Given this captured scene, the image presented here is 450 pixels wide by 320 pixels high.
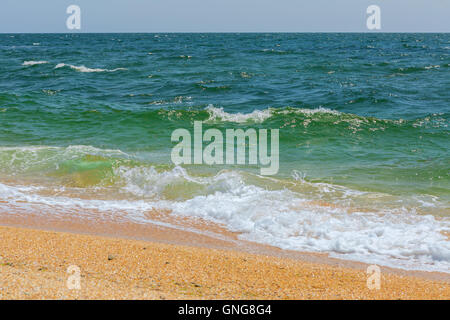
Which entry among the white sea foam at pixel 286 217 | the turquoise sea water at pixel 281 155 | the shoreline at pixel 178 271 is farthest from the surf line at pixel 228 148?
the shoreline at pixel 178 271

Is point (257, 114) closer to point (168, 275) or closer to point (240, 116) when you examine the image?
point (240, 116)

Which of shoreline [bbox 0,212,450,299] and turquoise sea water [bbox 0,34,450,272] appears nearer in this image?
shoreline [bbox 0,212,450,299]

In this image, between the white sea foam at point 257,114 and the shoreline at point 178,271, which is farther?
the white sea foam at point 257,114

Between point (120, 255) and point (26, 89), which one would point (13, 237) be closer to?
point (120, 255)

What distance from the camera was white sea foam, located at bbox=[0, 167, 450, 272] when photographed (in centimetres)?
564

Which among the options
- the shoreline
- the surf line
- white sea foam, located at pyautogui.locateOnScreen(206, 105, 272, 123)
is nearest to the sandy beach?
the shoreline

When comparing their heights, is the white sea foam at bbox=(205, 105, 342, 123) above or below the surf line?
above

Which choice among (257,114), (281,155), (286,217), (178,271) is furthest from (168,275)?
(257,114)

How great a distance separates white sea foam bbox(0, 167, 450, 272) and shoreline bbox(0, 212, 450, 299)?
34 centimetres

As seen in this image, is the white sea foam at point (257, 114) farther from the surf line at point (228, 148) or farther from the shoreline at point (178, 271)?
the shoreline at point (178, 271)

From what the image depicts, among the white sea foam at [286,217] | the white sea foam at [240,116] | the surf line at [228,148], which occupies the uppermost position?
the white sea foam at [240,116]

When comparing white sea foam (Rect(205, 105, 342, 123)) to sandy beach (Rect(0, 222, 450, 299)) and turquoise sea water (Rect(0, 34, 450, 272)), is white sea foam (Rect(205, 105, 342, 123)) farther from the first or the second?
sandy beach (Rect(0, 222, 450, 299))

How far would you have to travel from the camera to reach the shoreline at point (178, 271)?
3900mm

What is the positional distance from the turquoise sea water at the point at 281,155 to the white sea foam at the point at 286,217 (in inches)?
1.0
